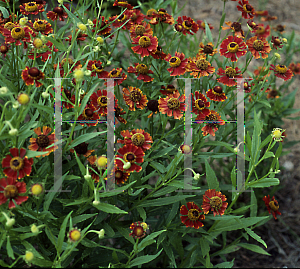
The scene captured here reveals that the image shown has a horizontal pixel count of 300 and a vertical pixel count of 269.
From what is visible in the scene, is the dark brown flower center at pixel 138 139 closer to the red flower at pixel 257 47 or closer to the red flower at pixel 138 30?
the red flower at pixel 138 30

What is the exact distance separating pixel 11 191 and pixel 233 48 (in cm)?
123

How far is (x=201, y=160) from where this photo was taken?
167 centimetres

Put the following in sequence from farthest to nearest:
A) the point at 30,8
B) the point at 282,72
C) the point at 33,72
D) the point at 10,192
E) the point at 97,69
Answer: the point at 282,72
the point at 30,8
the point at 97,69
the point at 33,72
the point at 10,192

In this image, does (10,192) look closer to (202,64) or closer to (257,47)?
(202,64)

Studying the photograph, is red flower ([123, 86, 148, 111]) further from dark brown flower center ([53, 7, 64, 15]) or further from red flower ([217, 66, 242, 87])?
dark brown flower center ([53, 7, 64, 15])

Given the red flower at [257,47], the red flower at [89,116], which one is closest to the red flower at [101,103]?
→ the red flower at [89,116]

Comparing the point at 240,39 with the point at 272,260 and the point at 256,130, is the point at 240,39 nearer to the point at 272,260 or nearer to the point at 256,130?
the point at 256,130

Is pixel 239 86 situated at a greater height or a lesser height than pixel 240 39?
lesser

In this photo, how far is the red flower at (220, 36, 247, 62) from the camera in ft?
5.39

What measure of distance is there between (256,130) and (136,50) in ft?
2.18

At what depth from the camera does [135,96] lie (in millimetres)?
1460

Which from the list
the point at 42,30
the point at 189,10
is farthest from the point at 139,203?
the point at 189,10

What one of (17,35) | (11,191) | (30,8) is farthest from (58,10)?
(11,191)

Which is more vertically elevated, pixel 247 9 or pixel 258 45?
pixel 247 9
